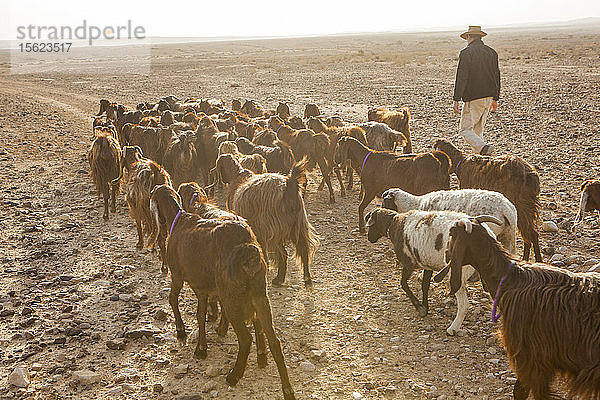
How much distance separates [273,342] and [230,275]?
0.71 meters

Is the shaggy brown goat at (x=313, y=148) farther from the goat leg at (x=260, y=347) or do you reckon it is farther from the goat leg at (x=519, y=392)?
the goat leg at (x=519, y=392)

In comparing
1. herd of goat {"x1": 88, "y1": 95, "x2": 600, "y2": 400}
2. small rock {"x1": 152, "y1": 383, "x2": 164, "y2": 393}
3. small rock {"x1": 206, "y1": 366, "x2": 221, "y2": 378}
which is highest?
herd of goat {"x1": 88, "y1": 95, "x2": 600, "y2": 400}

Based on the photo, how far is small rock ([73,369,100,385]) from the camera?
4.87 m

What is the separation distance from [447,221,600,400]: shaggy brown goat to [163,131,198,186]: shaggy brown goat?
7192 mm

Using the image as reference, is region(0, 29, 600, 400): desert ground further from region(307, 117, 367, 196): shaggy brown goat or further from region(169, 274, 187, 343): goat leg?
region(307, 117, 367, 196): shaggy brown goat

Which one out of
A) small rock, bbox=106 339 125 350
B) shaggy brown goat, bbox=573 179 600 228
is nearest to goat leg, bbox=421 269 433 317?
shaggy brown goat, bbox=573 179 600 228

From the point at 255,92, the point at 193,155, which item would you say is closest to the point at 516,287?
the point at 193,155

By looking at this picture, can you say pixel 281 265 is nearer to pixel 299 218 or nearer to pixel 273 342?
pixel 299 218

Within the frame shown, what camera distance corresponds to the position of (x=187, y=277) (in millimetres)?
5207

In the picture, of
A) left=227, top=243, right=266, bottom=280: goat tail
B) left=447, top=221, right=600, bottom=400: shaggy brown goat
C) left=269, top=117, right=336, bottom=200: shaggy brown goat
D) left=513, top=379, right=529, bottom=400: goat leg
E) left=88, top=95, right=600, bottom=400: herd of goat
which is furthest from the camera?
left=269, top=117, right=336, bottom=200: shaggy brown goat

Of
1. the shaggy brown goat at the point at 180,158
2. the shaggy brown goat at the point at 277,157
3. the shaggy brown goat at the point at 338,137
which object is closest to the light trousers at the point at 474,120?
the shaggy brown goat at the point at 338,137

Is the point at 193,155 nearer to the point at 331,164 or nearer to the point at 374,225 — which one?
the point at 331,164

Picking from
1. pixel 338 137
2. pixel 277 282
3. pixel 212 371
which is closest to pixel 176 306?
pixel 212 371

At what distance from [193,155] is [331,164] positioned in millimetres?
2939
